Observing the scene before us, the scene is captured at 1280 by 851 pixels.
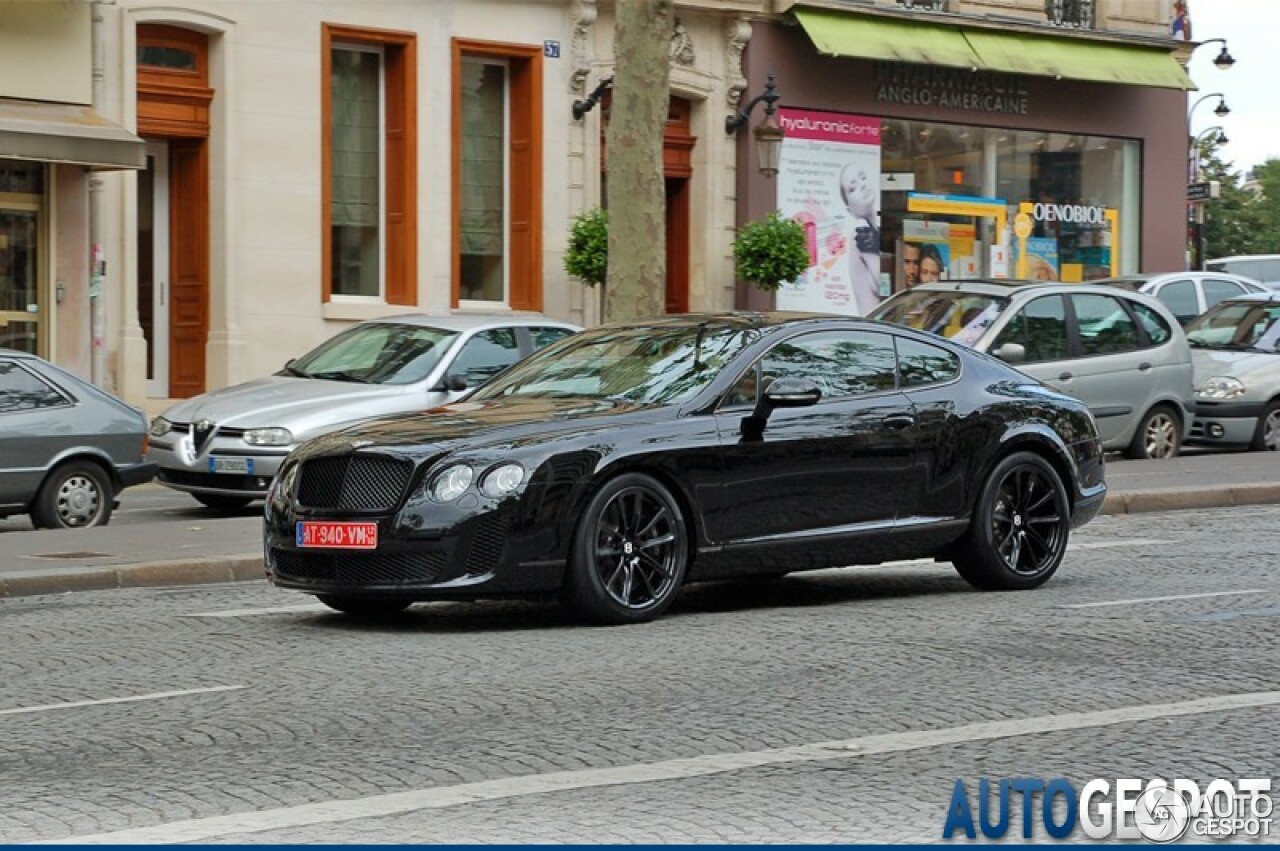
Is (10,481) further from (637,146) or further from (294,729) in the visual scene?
(294,729)

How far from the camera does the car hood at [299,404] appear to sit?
1728 centimetres

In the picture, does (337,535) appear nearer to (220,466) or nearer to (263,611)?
(263,611)

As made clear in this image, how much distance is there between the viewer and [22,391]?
1675cm

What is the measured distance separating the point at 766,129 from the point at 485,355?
11.4m

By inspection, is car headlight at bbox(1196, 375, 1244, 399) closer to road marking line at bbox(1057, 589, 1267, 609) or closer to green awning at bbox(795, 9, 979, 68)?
green awning at bbox(795, 9, 979, 68)

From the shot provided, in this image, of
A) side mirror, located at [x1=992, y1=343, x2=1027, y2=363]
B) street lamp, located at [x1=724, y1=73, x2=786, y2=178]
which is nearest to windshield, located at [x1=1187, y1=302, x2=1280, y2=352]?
side mirror, located at [x1=992, y1=343, x2=1027, y2=363]

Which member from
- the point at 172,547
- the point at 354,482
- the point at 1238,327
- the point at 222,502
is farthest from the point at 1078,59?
the point at 354,482

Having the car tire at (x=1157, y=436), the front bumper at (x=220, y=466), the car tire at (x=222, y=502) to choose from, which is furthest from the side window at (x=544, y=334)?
the car tire at (x=1157, y=436)

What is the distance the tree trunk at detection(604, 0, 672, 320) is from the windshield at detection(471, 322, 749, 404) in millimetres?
8206

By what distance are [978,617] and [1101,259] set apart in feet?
84.1

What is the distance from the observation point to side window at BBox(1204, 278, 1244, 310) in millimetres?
27891

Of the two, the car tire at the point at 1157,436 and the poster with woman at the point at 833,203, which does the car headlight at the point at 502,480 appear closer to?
the car tire at the point at 1157,436

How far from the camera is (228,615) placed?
11.1 metres

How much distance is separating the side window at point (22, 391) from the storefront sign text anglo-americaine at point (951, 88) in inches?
697
